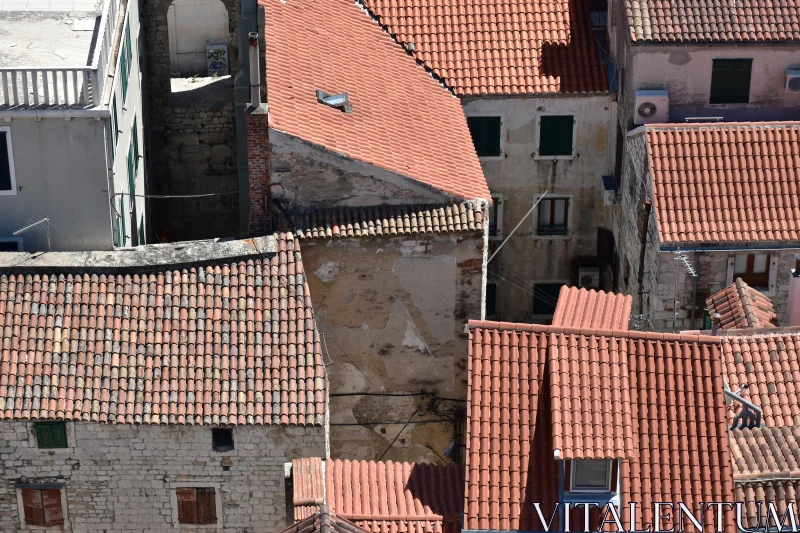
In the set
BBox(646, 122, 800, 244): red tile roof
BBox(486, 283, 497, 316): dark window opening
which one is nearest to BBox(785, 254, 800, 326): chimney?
BBox(646, 122, 800, 244): red tile roof

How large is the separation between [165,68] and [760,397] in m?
20.7

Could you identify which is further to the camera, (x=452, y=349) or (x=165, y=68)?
(x=165, y=68)

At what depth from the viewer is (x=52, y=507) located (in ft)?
110

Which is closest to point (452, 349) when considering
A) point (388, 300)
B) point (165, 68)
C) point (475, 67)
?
point (388, 300)

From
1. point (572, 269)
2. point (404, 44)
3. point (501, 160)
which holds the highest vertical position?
point (404, 44)

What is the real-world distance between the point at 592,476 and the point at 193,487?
8961mm

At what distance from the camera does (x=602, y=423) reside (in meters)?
29.9

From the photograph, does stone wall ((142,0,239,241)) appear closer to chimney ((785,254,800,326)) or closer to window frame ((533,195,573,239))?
window frame ((533,195,573,239))

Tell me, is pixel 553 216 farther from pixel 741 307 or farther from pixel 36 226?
pixel 36 226

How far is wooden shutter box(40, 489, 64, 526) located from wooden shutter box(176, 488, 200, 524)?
254 centimetres

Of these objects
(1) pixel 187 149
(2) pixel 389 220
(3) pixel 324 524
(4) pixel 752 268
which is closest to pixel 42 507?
(3) pixel 324 524

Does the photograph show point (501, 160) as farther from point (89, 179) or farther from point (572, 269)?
point (89, 179)

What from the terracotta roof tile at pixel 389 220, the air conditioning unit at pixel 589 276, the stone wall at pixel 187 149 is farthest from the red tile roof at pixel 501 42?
the terracotta roof tile at pixel 389 220

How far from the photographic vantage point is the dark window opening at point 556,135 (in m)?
44.0
